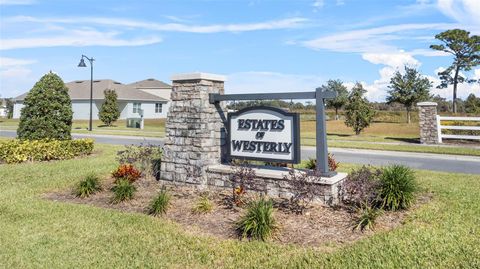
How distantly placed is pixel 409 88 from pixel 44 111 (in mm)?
39941

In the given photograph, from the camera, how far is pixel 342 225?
18.6 feet

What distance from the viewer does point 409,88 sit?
41656 mm

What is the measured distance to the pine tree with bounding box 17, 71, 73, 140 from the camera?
12867mm

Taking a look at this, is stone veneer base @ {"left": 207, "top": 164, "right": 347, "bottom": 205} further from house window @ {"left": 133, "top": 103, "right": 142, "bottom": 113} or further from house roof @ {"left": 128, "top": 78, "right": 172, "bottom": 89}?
house roof @ {"left": 128, "top": 78, "right": 172, "bottom": 89}

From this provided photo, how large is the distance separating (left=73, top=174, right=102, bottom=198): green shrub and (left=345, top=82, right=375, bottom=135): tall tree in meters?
19.4

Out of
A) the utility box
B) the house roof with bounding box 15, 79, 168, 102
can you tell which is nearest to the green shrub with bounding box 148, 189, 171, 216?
the utility box

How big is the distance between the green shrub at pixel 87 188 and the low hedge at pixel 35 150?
17.2 ft

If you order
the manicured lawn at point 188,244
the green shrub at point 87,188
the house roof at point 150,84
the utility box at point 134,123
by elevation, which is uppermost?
the house roof at point 150,84

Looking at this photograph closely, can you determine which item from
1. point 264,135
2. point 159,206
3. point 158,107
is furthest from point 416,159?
point 158,107

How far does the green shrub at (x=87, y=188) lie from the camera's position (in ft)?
25.9

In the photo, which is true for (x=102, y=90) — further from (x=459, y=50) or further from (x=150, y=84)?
(x=459, y=50)

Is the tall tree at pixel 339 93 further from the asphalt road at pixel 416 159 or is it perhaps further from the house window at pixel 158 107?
the asphalt road at pixel 416 159

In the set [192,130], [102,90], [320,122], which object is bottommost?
[192,130]

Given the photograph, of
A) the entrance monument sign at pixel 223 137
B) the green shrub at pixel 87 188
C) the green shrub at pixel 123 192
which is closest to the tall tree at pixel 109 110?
the green shrub at pixel 87 188
